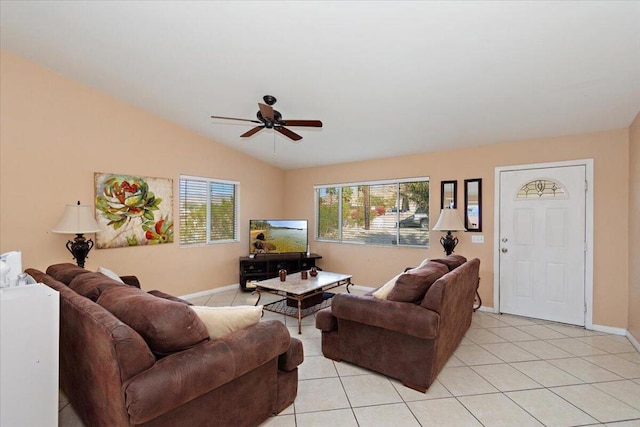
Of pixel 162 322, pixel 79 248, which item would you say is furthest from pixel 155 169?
pixel 162 322

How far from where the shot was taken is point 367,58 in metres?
2.62

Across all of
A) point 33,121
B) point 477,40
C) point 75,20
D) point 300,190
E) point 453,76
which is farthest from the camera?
point 300,190

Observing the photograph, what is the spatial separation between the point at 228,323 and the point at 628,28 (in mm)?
3309

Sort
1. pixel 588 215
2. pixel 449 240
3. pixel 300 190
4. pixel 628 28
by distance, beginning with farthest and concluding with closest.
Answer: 1. pixel 300 190
2. pixel 449 240
3. pixel 588 215
4. pixel 628 28

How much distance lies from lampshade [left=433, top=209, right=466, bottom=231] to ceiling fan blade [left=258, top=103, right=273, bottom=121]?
2.71 meters

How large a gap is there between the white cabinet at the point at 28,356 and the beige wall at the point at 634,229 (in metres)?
4.90

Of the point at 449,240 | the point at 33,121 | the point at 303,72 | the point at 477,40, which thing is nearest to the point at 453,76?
the point at 477,40

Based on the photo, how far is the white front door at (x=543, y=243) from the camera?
3697 millimetres

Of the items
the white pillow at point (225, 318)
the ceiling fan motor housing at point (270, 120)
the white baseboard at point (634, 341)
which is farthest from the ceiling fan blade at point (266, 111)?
the white baseboard at point (634, 341)

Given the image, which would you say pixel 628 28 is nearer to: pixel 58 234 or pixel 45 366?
pixel 45 366

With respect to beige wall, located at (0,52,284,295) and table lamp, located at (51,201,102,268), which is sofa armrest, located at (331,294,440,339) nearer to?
table lamp, located at (51,201,102,268)

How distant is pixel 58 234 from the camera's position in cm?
350

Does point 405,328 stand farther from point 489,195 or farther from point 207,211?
point 207,211

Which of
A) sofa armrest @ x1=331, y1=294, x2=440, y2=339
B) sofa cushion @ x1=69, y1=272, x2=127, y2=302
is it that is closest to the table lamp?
sofa cushion @ x1=69, y1=272, x2=127, y2=302
